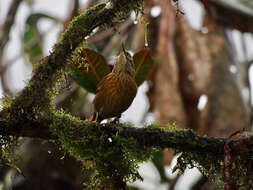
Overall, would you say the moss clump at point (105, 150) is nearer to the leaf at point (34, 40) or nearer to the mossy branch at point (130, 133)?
the mossy branch at point (130, 133)

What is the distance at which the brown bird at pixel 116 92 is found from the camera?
1756mm

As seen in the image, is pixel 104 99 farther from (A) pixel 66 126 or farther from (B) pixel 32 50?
(B) pixel 32 50

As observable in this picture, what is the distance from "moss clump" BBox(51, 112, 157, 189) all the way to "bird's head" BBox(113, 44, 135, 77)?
0.41 meters

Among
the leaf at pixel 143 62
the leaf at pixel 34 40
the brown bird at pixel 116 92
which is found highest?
the brown bird at pixel 116 92

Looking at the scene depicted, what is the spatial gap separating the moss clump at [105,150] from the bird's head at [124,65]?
41 cm

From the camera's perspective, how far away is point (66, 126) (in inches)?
59.1

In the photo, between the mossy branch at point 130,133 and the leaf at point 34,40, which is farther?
the leaf at point 34,40

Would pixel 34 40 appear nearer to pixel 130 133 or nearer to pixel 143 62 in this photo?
pixel 143 62

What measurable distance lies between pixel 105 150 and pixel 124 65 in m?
0.58

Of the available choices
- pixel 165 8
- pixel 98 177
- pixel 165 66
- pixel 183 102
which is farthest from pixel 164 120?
pixel 98 177

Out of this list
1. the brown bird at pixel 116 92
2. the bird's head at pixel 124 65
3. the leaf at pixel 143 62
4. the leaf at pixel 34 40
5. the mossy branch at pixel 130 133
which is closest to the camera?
the mossy branch at pixel 130 133

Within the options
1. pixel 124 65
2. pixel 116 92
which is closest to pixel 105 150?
pixel 116 92

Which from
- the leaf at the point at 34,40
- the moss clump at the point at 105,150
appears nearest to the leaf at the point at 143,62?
the moss clump at the point at 105,150

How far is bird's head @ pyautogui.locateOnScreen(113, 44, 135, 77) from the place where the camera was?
188 cm
